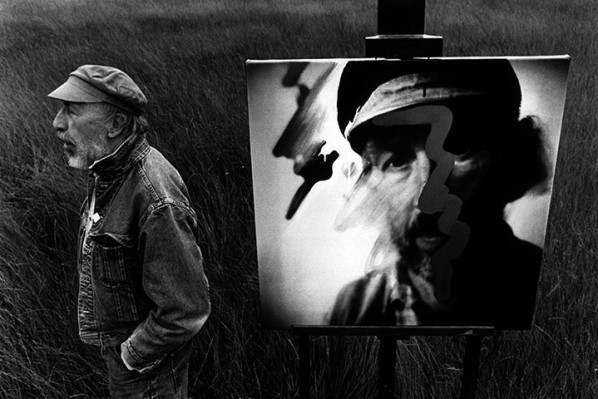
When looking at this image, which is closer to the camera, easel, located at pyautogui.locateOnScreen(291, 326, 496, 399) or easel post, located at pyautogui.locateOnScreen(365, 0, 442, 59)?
easel post, located at pyautogui.locateOnScreen(365, 0, 442, 59)

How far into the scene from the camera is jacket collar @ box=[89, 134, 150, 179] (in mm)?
1099

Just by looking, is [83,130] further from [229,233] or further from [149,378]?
[229,233]

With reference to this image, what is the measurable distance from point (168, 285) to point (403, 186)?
55 cm

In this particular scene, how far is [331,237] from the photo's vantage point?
1.32 metres

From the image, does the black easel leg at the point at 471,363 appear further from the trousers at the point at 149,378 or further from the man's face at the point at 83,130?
the man's face at the point at 83,130

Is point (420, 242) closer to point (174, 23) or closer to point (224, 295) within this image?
point (224, 295)

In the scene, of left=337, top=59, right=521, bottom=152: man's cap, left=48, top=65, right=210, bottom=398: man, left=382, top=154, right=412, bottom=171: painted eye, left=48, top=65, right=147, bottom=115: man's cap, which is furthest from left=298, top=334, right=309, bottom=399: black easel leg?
left=48, top=65, right=147, bottom=115: man's cap

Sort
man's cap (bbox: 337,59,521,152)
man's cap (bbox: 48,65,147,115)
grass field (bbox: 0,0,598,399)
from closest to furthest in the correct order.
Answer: man's cap (bbox: 48,65,147,115), man's cap (bbox: 337,59,521,152), grass field (bbox: 0,0,598,399)

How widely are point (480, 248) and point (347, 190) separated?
34cm

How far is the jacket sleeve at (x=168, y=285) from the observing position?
1078 millimetres

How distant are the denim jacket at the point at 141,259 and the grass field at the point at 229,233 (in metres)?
0.71

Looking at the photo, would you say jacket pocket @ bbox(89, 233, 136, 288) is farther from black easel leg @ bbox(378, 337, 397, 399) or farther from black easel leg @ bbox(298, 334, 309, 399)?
black easel leg @ bbox(378, 337, 397, 399)

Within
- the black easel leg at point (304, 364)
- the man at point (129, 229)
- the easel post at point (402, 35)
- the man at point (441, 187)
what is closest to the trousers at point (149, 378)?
the man at point (129, 229)

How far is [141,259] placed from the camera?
3.71 feet
